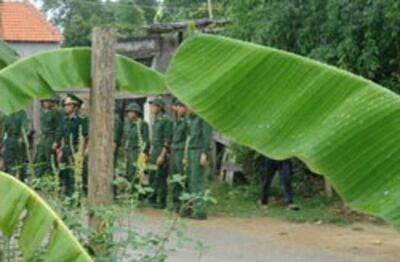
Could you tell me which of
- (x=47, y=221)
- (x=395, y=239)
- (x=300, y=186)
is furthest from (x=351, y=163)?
(x=300, y=186)

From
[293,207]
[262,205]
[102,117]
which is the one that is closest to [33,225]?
[102,117]

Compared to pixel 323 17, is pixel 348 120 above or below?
below

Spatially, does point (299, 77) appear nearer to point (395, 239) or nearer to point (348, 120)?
point (348, 120)

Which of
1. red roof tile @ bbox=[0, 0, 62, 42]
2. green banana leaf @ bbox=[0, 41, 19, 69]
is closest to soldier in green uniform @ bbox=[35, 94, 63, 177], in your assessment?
green banana leaf @ bbox=[0, 41, 19, 69]

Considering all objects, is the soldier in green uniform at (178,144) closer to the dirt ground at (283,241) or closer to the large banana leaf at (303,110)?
the dirt ground at (283,241)

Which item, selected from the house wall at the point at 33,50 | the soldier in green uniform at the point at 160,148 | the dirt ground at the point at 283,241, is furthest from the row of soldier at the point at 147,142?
the house wall at the point at 33,50

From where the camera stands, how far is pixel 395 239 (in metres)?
10.8

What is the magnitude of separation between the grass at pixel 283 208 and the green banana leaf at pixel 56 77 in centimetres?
666

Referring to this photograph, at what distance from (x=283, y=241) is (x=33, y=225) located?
6.98 metres

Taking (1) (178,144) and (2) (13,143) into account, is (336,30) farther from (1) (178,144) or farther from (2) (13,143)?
(2) (13,143)

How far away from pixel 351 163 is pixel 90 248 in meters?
2.31

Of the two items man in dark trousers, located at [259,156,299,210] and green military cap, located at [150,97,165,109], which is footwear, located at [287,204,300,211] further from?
green military cap, located at [150,97,165,109]

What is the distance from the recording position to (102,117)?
18.7ft

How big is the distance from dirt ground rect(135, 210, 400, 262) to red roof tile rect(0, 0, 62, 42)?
18551 millimetres
